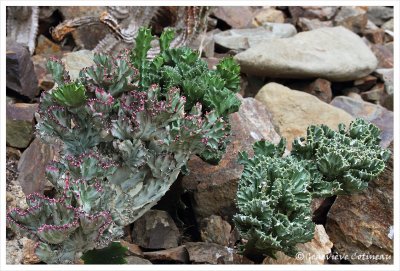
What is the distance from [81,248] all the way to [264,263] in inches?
42.7

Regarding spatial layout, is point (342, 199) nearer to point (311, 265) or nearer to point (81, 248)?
point (311, 265)

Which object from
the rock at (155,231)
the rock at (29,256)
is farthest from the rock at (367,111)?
the rock at (29,256)

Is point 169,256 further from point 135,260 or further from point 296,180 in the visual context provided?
point 296,180

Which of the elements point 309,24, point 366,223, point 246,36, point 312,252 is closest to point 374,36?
point 309,24

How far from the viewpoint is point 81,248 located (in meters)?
3.01

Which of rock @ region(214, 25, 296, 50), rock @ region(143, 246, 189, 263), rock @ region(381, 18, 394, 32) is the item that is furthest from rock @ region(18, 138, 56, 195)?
rock @ region(381, 18, 394, 32)

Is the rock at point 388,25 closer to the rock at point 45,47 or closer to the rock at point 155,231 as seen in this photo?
the rock at point 45,47

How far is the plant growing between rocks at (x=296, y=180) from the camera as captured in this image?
125 inches

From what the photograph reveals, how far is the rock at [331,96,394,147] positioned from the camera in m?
5.51

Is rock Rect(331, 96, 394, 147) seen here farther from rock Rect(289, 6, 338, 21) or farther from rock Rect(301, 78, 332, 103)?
rock Rect(289, 6, 338, 21)

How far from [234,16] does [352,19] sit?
1.67 meters

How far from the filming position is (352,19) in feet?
25.5

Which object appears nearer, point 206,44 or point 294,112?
point 294,112

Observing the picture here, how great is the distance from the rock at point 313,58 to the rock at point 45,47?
6.19 feet
